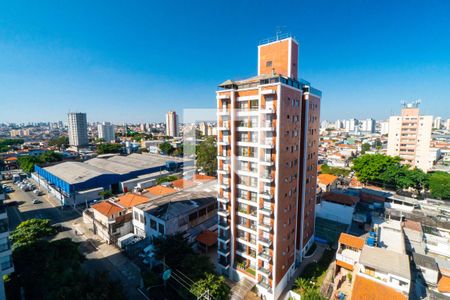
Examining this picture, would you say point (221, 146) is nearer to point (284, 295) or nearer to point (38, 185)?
point (284, 295)

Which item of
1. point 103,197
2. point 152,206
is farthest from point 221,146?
point 103,197

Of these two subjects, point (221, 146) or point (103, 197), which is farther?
point (103, 197)

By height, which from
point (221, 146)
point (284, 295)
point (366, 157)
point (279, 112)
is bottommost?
point (284, 295)

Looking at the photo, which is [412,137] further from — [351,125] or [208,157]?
[351,125]

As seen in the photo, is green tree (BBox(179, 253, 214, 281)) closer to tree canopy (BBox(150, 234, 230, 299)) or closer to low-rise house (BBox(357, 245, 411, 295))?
tree canopy (BBox(150, 234, 230, 299))

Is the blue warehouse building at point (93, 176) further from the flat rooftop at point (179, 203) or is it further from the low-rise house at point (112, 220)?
the flat rooftop at point (179, 203)

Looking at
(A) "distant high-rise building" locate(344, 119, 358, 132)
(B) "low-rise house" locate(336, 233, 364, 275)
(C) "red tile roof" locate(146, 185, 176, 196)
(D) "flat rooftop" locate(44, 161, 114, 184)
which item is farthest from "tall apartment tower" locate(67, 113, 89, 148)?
(A) "distant high-rise building" locate(344, 119, 358, 132)
